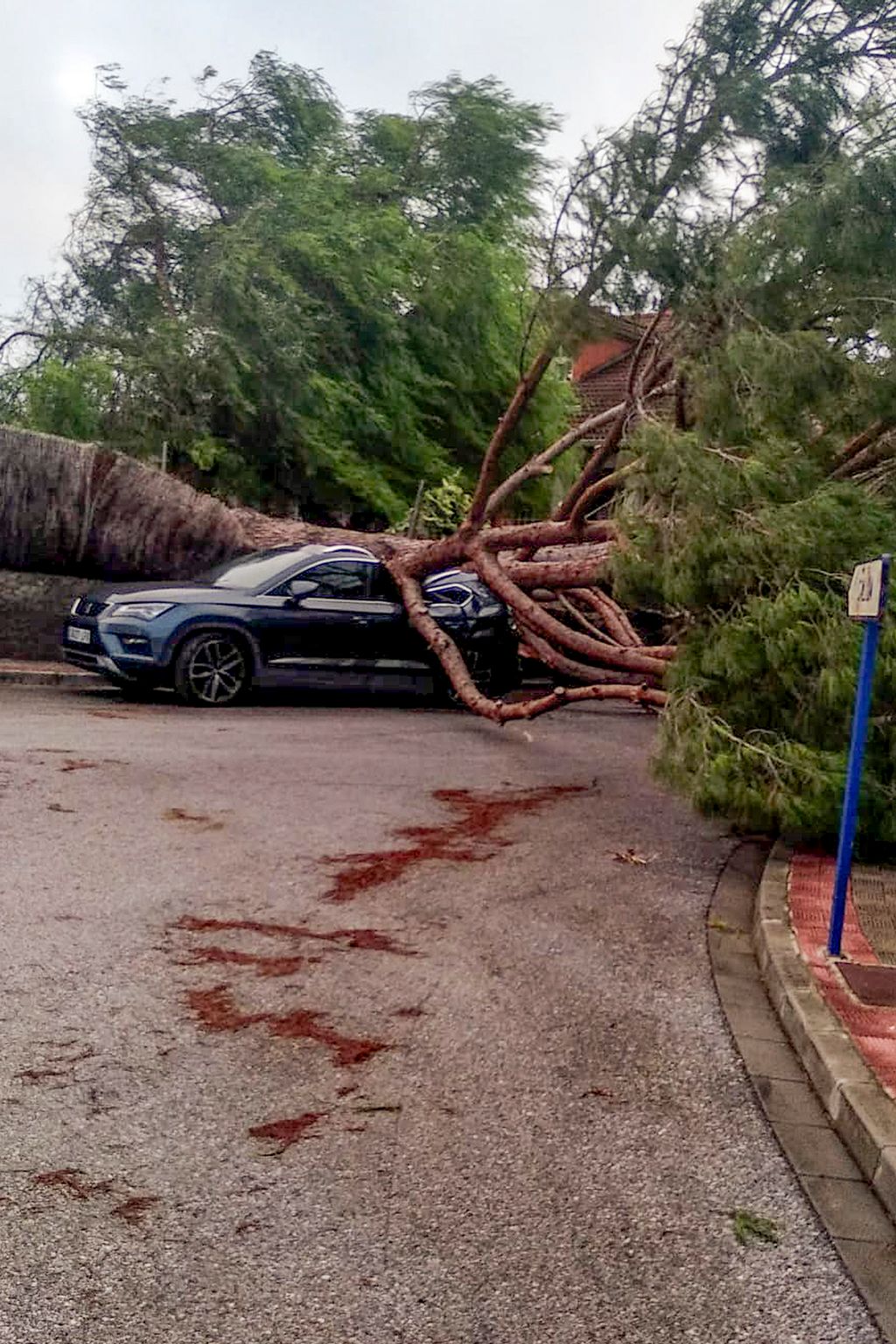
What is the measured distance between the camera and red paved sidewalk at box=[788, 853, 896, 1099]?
4.44 m

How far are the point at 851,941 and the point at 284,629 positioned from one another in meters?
8.30

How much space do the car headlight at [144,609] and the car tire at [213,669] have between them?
0.37 meters

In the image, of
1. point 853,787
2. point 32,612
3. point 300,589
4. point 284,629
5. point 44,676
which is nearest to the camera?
point 853,787

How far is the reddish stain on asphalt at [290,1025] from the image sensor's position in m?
4.36

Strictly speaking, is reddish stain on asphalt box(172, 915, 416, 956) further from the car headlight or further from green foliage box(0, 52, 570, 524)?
green foliage box(0, 52, 570, 524)

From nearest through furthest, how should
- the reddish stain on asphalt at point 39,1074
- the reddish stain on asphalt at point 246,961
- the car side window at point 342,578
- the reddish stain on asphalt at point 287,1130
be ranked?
the reddish stain on asphalt at point 287,1130
the reddish stain on asphalt at point 39,1074
the reddish stain on asphalt at point 246,961
the car side window at point 342,578

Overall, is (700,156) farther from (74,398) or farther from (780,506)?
(74,398)

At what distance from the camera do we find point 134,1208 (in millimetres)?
3230

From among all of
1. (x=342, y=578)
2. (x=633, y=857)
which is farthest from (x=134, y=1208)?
(x=342, y=578)

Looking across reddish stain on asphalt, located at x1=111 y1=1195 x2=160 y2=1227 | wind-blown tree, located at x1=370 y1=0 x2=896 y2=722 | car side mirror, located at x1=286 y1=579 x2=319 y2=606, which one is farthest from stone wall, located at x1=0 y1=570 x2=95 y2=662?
reddish stain on asphalt, located at x1=111 y1=1195 x2=160 y2=1227

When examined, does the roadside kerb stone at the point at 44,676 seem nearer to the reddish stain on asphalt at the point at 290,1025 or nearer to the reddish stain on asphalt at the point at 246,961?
the reddish stain on asphalt at the point at 246,961

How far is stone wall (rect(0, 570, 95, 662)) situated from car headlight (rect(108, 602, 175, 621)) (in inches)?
119

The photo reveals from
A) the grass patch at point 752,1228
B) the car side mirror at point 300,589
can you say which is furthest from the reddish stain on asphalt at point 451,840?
the car side mirror at point 300,589

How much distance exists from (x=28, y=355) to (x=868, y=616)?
20949 millimetres
